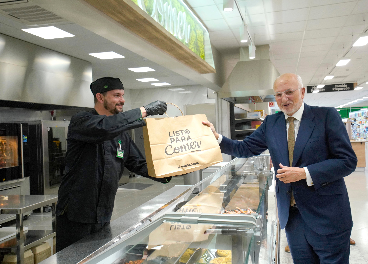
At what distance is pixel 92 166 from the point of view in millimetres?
1924

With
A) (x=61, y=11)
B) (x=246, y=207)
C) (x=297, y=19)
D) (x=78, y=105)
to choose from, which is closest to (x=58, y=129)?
(x=78, y=105)

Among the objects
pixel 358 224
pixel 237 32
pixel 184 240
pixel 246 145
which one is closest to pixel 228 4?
pixel 246 145

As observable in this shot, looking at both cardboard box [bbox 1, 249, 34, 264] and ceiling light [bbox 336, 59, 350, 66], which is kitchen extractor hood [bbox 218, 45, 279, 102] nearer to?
ceiling light [bbox 336, 59, 350, 66]

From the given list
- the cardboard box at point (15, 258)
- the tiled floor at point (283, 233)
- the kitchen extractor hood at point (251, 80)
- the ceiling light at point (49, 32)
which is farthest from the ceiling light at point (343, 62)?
the cardboard box at point (15, 258)

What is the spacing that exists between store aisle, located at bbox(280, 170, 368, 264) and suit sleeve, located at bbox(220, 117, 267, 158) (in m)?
1.75

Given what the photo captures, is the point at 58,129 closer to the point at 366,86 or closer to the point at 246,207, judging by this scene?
the point at 246,207

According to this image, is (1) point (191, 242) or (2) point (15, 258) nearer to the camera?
(1) point (191, 242)

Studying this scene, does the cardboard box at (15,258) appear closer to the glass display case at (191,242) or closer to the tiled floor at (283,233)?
the tiled floor at (283,233)

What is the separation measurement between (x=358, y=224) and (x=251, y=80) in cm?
348

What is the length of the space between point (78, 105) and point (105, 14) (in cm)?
485

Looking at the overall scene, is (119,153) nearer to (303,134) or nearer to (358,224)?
(303,134)

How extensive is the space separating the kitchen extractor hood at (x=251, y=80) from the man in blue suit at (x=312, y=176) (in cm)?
451

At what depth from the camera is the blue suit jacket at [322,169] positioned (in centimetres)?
196

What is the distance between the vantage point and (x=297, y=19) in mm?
5441
